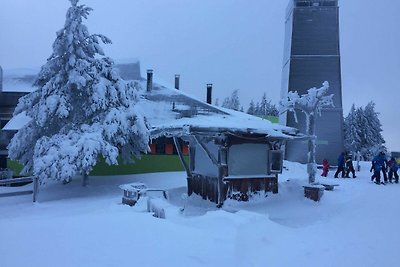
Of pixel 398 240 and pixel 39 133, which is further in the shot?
pixel 39 133

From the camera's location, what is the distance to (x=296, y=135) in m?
16.3

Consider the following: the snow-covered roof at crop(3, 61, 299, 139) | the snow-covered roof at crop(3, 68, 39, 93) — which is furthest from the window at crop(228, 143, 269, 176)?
the snow-covered roof at crop(3, 68, 39, 93)

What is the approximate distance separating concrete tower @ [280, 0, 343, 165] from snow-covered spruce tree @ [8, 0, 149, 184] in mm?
23687

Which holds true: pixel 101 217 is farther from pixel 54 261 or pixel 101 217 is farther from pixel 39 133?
pixel 39 133

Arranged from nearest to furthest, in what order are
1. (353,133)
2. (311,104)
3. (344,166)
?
(311,104) → (344,166) → (353,133)

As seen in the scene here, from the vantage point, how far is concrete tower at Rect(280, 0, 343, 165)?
3631 cm

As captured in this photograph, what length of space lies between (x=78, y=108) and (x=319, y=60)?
27.0 meters

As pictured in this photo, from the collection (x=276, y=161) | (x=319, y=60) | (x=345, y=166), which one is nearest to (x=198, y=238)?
(x=276, y=161)

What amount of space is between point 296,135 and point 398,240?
8244mm

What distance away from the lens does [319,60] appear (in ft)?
120

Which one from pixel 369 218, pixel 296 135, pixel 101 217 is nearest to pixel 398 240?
pixel 369 218

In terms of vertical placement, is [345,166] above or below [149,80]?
Answer: below

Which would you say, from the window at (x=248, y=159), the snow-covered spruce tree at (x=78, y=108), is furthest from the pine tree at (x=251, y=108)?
the window at (x=248, y=159)

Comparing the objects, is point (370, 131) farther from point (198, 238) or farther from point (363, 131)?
point (198, 238)
